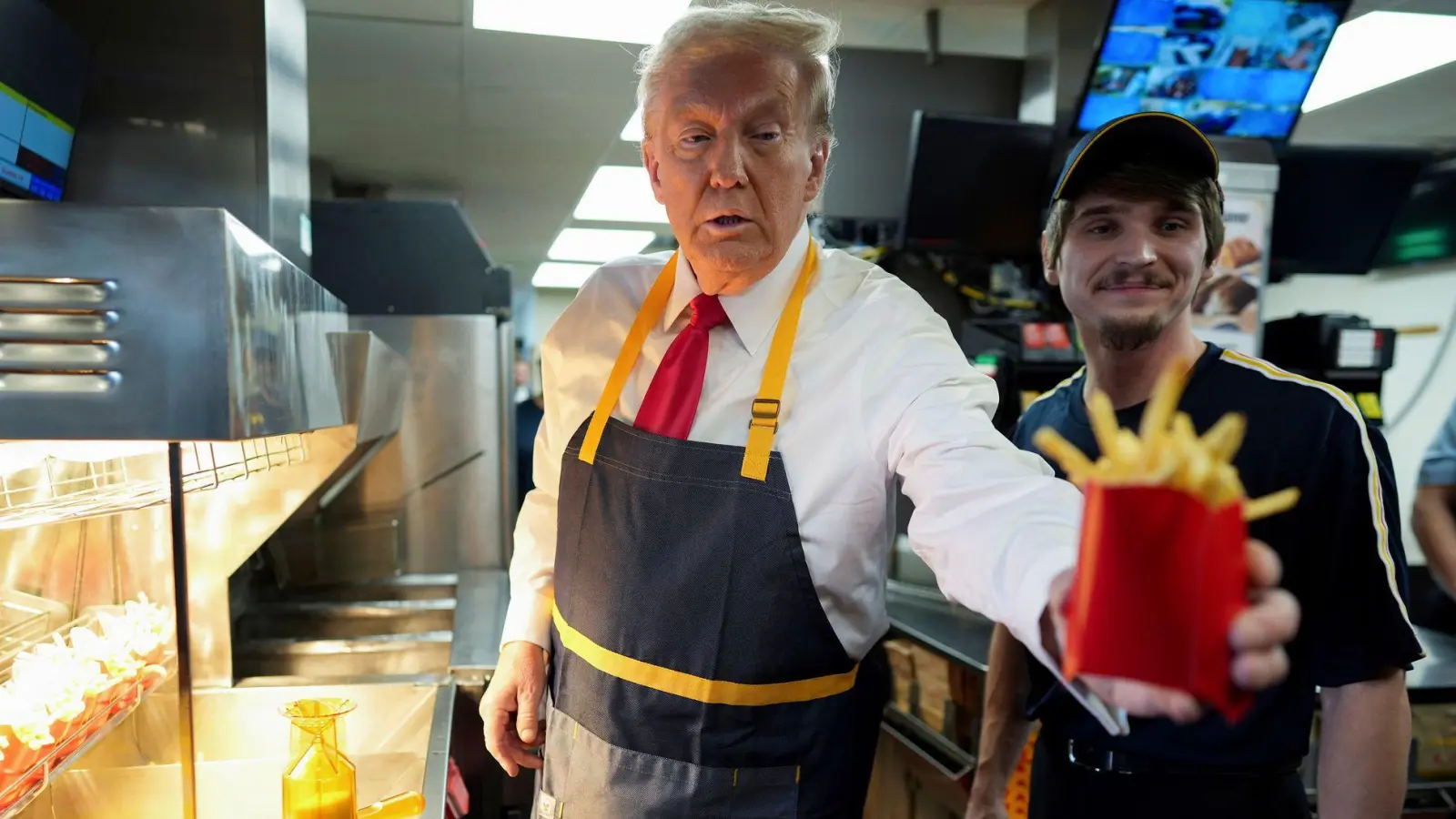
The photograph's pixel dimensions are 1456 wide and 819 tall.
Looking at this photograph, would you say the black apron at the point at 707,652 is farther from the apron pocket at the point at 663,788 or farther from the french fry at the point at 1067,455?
the french fry at the point at 1067,455

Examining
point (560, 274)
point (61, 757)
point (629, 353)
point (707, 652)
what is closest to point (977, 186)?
point (629, 353)

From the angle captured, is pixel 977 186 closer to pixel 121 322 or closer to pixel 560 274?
pixel 121 322

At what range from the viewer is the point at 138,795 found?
1508mm

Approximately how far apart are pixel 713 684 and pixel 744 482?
27 cm

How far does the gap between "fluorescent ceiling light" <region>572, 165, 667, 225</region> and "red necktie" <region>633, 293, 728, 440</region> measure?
15.2 feet

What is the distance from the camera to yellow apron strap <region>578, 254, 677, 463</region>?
1284 mm

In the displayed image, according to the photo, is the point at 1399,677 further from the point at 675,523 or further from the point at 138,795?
the point at 138,795

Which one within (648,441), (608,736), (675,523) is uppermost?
(648,441)

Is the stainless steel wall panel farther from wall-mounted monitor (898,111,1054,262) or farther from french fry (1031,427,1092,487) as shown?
wall-mounted monitor (898,111,1054,262)

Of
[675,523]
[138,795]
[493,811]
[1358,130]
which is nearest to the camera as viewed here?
[675,523]

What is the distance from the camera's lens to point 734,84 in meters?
1.15

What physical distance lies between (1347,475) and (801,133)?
0.93 meters

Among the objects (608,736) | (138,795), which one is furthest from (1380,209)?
(138,795)

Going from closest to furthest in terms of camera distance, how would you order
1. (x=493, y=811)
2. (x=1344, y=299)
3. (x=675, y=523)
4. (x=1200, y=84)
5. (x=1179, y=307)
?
(x=675, y=523) < (x=1179, y=307) < (x=493, y=811) < (x=1200, y=84) < (x=1344, y=299)
